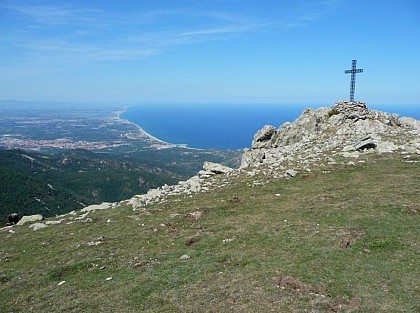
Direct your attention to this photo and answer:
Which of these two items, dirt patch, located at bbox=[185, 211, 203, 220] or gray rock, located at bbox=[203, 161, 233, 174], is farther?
gray rock, located at bbox=[203, 161, 233, 174]

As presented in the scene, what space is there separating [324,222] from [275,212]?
3174 mm

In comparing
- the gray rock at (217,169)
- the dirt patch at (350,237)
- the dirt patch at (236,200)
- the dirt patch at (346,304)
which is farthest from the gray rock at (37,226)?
the dirt patch at (346,304)

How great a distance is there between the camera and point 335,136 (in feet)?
129

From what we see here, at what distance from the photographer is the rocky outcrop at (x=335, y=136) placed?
32.9 m

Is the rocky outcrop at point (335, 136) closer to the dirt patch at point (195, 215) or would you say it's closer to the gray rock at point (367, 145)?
the gray rock at point (367, 145)

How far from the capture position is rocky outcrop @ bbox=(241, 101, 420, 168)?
3294cm

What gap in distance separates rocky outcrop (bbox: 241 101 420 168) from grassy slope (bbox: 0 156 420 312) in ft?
25.1

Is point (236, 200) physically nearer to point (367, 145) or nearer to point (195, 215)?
point (195, 215)

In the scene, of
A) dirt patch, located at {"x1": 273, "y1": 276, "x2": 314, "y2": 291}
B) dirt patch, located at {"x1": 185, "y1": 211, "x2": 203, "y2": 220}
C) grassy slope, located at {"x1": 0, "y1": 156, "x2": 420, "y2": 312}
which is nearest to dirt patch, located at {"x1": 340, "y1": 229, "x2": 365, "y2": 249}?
grassy slope, located at {"x1": 0, "y1": 156, "x2": 420, "y2": 312}

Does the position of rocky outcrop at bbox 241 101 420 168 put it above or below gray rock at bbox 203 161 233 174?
above

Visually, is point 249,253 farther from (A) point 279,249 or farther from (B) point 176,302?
(B) point 176,302

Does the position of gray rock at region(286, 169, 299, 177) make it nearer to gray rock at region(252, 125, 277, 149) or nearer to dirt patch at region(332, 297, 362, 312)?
dirt patch at region(332, 297, 362, 312)

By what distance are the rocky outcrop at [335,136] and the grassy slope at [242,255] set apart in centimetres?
764

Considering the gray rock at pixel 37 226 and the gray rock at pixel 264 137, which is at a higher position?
the gray rock at pixel 264 137
